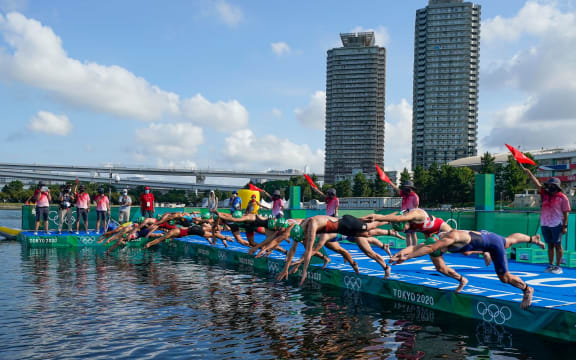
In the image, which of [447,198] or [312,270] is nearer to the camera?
[312,270]

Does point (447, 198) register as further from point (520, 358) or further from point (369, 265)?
point (520, 358)

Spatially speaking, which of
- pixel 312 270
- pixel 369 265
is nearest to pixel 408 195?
pixel 369 265

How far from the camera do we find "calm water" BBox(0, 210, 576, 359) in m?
8.24

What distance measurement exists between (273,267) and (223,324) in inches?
293

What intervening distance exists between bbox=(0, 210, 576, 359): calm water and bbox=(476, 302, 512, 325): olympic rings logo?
0.64 feet

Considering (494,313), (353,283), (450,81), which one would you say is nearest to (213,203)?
(353,283)

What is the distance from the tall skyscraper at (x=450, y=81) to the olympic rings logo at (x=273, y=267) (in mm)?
165841

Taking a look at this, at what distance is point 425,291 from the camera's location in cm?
1147

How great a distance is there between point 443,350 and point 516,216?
1337 centimetres

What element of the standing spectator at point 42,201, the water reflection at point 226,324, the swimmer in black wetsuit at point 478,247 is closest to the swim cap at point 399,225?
the swimmer in black wetsuit at point 478,247

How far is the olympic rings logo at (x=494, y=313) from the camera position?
960 cm

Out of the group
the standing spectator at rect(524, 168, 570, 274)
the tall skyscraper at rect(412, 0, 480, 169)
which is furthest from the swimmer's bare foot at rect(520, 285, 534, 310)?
the tall skyscraper at rect(412, 0, 480, 169)

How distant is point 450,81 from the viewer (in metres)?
176

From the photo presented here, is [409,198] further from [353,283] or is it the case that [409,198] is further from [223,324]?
[223,324]
